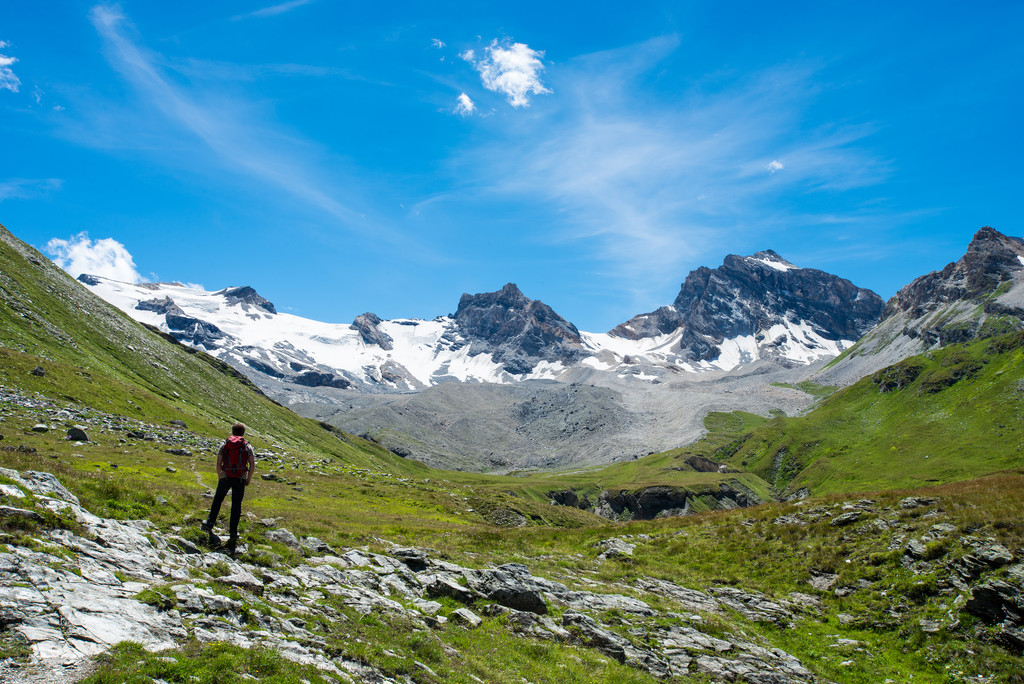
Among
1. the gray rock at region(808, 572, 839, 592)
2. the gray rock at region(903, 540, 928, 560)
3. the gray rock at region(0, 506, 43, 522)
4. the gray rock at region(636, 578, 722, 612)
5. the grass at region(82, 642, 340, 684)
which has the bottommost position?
the gray rock at region(636, 578, 722, 612)

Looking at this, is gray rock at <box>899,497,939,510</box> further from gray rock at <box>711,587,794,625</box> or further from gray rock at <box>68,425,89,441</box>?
gray rock at <box>68,425,89,441</box>

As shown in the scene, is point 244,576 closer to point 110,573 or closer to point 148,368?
point 110,573

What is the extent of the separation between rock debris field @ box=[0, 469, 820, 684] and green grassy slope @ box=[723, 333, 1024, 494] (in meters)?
130

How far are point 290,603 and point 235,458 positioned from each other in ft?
19.4

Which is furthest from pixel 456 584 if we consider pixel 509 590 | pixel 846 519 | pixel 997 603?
pixel 846 519

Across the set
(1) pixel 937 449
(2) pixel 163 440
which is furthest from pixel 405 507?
(1) pixel 937 449

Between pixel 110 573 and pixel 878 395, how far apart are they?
233046mm

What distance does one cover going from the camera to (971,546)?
22078 millimetres

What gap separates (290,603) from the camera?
48.4 feet

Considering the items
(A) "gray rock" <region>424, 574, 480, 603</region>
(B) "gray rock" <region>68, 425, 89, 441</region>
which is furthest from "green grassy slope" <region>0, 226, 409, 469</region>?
(A) "gray rock" <region>424, 574, 480, 603</region>

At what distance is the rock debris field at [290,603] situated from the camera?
10.3 meters

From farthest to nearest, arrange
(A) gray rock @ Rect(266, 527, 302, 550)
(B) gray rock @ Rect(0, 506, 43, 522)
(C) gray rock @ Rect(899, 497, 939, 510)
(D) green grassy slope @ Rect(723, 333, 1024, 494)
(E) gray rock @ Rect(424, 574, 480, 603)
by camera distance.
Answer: (D) green grassy slope @ Rect(723, 333, 1024, 494) < (C) gray rock @ Rect(899, 497, 939, 510) < (A) gray rock @ Rect(266, 527, 302, 550) < (E) gray rock @ Rect(424, 574, 480, 603) < (B) gray rock @ Rect(0, 506, 43, 522)

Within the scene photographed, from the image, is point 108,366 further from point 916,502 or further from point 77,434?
point 916,502

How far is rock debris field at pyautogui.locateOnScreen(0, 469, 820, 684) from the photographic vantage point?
10.3 meters
